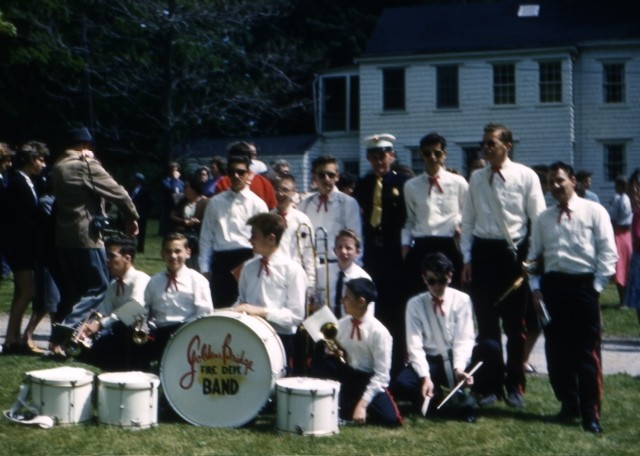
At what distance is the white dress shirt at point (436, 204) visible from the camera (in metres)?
8.96

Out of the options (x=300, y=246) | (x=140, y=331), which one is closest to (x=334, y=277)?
(x=300, y=246)

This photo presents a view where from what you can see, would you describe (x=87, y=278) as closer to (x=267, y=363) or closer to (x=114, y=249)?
(x=114, y=249)

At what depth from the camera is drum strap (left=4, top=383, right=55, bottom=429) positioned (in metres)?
7.64

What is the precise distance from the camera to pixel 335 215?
9.23m

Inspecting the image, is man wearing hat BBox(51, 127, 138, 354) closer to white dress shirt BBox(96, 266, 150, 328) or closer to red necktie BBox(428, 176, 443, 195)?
white dress shirt BBox(96, 266, 150, 328)

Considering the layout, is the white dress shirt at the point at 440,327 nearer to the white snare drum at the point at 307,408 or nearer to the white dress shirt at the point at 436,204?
the white dress shirt at the point at 436,204

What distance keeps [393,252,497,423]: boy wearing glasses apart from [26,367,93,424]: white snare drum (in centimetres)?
224

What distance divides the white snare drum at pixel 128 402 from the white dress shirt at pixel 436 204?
2.50 metres

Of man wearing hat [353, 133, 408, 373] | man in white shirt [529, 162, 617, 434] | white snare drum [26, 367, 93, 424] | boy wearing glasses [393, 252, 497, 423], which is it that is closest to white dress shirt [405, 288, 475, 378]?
boy wearing glasses [393, 252, 497, 423]

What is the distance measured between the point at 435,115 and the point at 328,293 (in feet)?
106

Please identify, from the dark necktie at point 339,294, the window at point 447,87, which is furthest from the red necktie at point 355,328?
the window at point 447,87

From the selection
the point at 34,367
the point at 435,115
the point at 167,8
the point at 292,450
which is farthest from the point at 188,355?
the point at 435,115

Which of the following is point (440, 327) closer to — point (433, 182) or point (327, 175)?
point (433, 182)

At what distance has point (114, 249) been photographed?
9.59 metres
